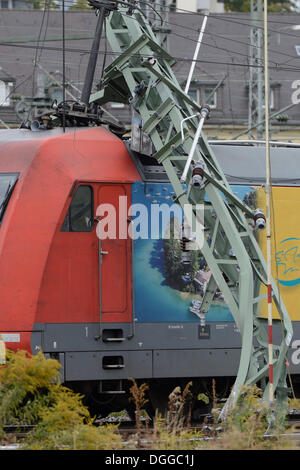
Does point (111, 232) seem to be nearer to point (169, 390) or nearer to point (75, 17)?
point (169, 390)

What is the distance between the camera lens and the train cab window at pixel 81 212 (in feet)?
42.0

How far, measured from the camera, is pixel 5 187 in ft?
42.0

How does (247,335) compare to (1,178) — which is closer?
(247,335)

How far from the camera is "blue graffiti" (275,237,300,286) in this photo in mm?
13680

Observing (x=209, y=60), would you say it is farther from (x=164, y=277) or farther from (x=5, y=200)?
(x=5, y=200)

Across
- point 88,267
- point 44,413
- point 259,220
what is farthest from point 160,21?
point 44,413

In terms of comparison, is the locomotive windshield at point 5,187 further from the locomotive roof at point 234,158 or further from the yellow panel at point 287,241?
the yellow panel at point 287,241

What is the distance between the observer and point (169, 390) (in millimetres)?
13633

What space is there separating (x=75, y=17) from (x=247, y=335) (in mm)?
28556

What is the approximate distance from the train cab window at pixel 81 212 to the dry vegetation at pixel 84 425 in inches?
108

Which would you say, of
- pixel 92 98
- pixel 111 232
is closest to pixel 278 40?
pixel 92 98
